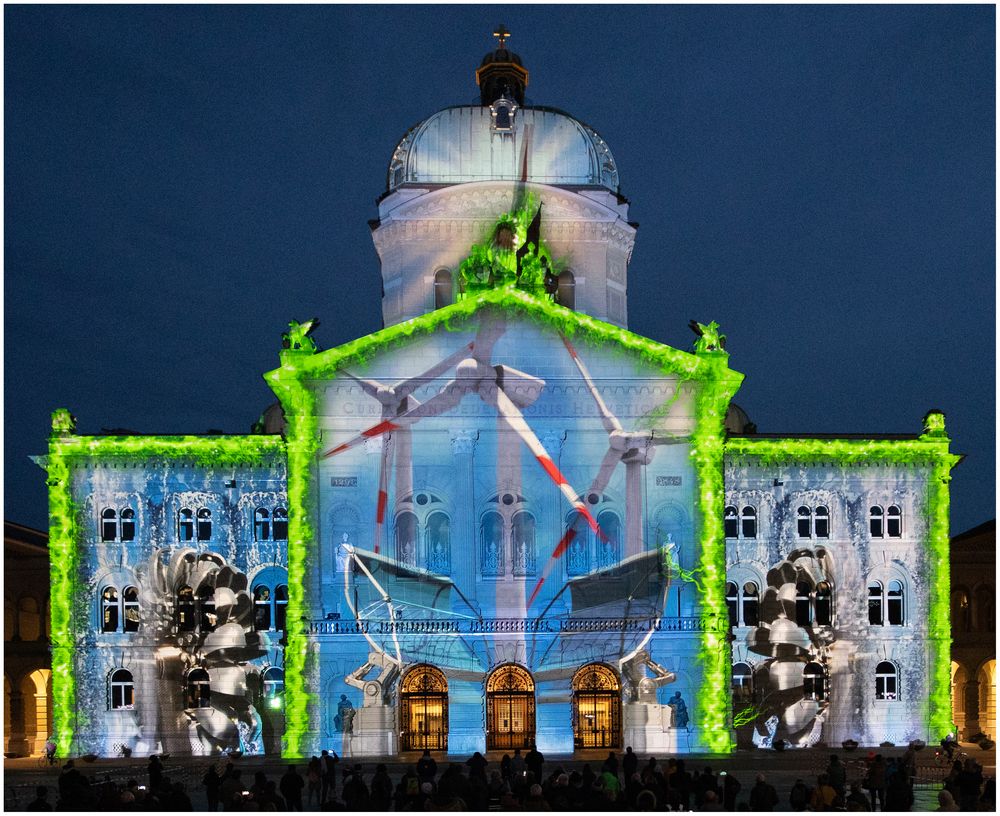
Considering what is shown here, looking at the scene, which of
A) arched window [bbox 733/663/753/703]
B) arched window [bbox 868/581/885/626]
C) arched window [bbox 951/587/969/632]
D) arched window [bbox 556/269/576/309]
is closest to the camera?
arched window [bbox 733/663/753/703]

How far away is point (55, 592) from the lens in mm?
46156

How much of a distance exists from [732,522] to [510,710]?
10.8 meters

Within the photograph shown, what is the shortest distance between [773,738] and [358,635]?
1542cm

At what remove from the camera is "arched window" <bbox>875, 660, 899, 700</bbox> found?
47125mm

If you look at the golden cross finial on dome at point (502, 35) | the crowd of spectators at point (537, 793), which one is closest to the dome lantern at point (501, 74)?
the golden cross finial on dome at point (502, 35)

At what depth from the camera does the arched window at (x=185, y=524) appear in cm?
4675

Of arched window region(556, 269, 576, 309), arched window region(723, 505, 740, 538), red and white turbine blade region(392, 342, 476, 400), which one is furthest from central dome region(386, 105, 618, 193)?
arched window region(723, 505, 740, 538)

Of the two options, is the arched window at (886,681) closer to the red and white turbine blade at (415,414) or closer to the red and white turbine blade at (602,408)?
the red and white turbine blade at (602,408)

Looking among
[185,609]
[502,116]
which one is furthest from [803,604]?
[502,116]

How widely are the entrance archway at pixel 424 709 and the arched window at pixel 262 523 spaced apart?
7.52 metres

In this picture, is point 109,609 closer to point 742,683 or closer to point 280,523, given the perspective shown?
point 280,523

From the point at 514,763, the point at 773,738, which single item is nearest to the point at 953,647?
the point at 773,738

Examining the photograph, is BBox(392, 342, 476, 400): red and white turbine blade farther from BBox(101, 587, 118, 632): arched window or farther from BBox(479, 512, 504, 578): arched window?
BBox(101, 587, 118, 632): arched window

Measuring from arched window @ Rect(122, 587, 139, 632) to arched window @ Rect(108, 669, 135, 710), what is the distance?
5.22ft
